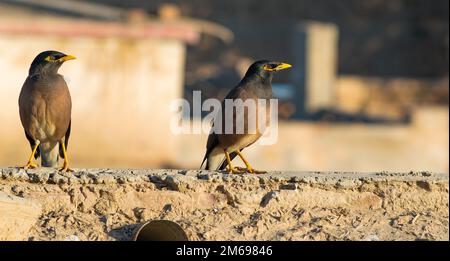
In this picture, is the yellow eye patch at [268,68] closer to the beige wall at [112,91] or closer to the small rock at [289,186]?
the small rock at [289,186]

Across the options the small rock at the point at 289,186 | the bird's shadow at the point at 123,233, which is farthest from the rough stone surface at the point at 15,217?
the small rock at the point at 289,186

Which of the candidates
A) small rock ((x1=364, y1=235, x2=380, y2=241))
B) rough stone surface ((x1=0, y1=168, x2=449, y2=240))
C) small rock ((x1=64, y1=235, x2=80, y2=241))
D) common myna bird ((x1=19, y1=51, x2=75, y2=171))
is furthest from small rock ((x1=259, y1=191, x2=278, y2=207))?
common myna bird ((x1=19, y1=51, x2=75, y2=171))

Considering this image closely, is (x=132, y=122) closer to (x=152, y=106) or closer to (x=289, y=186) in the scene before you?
(x=152, y=106)

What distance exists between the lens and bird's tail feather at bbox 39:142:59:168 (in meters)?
7.40

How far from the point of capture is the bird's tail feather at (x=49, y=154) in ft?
24.3

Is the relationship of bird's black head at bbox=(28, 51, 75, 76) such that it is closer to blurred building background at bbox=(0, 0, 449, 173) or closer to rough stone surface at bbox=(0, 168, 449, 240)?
rough stone surface at bbox=(0, 168, 449, 240)

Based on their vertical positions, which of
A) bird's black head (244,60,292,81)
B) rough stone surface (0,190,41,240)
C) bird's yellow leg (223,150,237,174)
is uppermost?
bird's black head (244,60,292,81)

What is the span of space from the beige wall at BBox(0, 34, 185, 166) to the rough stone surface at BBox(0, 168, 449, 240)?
967 cm

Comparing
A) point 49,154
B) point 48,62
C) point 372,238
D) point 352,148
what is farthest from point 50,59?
point 352,148

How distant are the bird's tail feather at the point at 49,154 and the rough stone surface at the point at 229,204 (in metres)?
0.91

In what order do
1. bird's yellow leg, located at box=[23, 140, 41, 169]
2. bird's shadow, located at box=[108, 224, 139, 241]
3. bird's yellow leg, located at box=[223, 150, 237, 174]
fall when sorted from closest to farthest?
bird's shadow, located at box=[108, 224, 139, 241] → bird's yellow leg, located at box=[23, 140, 41, 169] → bird's yellow leg, located at box=[223, 150, 237, 174]

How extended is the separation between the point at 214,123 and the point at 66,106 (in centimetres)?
105

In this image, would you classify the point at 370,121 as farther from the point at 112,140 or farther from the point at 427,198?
the point at 427,198
